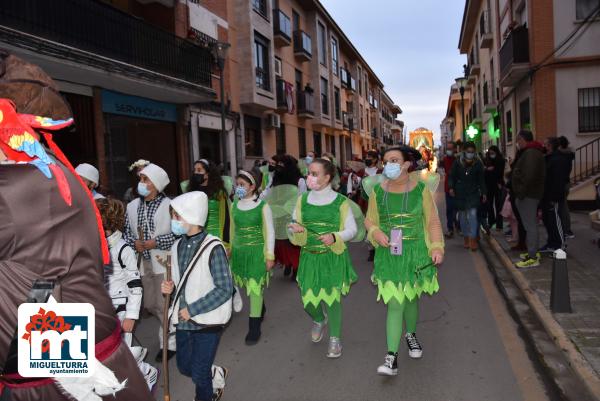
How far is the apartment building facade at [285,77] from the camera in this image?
62.8ft

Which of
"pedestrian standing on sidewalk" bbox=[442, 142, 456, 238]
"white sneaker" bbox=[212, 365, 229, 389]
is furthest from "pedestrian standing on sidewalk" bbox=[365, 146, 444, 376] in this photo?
"pedestrian standing on sidewalk" bbox=[442, 142, 456, 238]

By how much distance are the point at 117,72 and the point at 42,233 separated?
10570 millimetres

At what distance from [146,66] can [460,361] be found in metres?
11.3

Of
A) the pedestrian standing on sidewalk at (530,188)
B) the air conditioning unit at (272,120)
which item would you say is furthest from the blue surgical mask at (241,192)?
the air conditioning unit at (272,120)

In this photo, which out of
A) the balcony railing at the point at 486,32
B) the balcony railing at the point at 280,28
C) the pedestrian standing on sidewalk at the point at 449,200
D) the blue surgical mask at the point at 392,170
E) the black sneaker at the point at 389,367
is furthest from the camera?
the balcony railing at the point at 486,32

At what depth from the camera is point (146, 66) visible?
→ 12.9 m

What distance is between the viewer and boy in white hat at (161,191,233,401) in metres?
3.17

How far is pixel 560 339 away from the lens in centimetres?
427

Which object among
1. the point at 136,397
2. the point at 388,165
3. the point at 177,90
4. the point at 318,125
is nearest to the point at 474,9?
the point at 318,125

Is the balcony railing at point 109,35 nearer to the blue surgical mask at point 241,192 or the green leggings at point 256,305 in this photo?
the blue surgical mask at point 241,192

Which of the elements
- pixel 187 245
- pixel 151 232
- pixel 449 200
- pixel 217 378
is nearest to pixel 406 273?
pixel 217 378

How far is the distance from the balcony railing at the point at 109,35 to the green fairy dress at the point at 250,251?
6860mm

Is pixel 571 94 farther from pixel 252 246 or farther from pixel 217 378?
pixel 217 378

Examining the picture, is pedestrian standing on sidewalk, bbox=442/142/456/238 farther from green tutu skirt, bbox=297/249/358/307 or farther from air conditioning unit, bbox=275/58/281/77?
air conditioning unit, bbox=275/58/281/77
